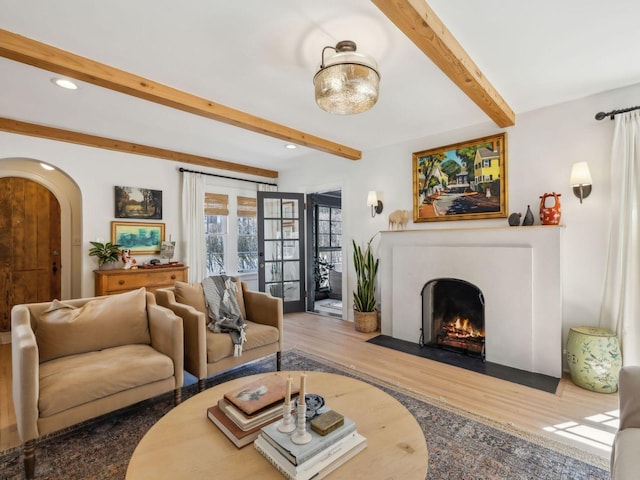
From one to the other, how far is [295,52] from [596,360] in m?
3.23

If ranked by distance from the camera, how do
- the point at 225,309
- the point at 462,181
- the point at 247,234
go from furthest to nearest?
the point at 247,234 → the point at 462,181 → the point at 225,309

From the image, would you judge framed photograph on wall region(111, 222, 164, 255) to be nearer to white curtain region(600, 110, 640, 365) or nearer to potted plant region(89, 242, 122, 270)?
potted plant region(89, 242, 122, 270)

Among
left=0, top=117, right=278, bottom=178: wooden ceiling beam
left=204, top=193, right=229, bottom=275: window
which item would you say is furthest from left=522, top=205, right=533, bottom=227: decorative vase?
left=204, top=193, right=229, bottom=275: window

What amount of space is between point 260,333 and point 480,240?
92.7 inches

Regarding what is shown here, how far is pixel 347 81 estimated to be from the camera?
1889 millimetres

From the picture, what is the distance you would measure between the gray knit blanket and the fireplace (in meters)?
2.07

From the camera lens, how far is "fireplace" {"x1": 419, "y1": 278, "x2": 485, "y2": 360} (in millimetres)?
3416

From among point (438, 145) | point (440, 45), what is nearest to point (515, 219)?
point (438, 145)

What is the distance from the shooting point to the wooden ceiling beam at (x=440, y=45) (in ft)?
5.02

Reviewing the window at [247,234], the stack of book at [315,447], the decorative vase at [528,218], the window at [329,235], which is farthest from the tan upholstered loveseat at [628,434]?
the window at [329,235]

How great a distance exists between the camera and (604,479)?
158 centimetres

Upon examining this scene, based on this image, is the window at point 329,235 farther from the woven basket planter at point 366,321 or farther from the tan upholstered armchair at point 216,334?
the tan upholstered armchair at point 216,334

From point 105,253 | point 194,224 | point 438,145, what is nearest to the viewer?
point 438,145

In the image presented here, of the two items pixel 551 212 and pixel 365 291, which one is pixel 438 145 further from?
pixel 365 291
